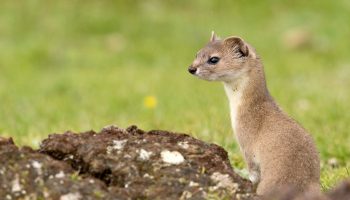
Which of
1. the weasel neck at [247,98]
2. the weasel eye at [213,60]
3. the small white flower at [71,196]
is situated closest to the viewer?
the small white flower at [71,196]

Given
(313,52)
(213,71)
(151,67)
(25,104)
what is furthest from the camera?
(313,52)

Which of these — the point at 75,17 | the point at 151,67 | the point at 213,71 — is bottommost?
the point at 213,71

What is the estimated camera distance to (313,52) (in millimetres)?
17031

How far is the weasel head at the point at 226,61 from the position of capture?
21.3 ft

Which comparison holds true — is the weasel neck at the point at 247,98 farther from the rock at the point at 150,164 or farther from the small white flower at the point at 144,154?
the small white flower at the point at 144,154

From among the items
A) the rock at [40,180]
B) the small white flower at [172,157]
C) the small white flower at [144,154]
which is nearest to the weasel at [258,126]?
the small white flower at [172,157]

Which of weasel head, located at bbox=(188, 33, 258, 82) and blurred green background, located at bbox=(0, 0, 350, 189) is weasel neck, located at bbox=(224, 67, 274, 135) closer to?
weasel head, located at bbox=(188, 33, 258, 82)

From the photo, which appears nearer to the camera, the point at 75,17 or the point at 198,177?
the point at 198,177

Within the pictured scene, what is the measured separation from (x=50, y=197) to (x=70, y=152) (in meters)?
0.51

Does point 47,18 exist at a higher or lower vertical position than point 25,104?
higher

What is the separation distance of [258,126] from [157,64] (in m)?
10.3

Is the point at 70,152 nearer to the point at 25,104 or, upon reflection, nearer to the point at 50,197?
the point at 50,197

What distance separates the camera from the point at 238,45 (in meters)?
6.53

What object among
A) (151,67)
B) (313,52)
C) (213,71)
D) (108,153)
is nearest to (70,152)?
(108,153)
